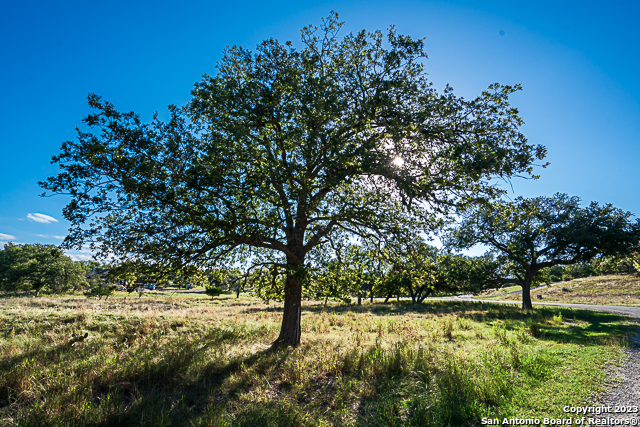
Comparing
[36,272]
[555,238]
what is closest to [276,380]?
[555,238]

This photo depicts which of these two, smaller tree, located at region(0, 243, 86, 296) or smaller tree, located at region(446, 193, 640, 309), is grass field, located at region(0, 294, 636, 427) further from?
smaller tree, located at region(0, 243, 86, 296)

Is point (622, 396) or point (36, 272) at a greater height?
point (622, 396)

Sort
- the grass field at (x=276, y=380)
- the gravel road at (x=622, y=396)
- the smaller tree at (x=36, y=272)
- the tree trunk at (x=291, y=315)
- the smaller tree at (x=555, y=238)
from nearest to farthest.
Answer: the gravel road at (x=622, y=396)
the grass field at (x=276, y=380)
the tree trunk at (x=291, y=315)
the smaller tree at (x=555, y=238)
the smaller tree at (x=36, y=272)

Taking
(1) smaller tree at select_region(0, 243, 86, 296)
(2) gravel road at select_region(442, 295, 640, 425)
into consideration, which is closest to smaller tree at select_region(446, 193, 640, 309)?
(2) gravel road at select_region(442, 295, 640, 425)

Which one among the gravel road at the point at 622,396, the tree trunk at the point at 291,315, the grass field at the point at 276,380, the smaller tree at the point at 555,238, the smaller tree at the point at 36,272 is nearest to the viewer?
the gravel road at the point at 622,396

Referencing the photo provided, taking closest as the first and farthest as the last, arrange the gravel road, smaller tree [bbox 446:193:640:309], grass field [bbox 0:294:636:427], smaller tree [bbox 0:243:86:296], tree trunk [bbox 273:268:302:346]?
the gravel road → grass field [bbox 0:294:636:427] → tree trunk [bbox 273:268:302:346] → smaller tree [bbox 446:193:640:309] → smaller tree [bbox 0:243:86:296]

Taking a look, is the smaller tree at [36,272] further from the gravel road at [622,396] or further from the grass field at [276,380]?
the gravel road at [622,396]

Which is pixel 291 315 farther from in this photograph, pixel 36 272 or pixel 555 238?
pixel 36 272

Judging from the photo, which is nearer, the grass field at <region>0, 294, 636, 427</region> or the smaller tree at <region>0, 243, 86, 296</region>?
the grass field at <region>0, 294, 636, 427</region>

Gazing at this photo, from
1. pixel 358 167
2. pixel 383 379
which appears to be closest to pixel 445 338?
pixel 383 379

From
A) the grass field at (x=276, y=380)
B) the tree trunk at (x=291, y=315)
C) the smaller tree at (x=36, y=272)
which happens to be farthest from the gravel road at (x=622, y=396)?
the smaller tree at (x=36, y=272)

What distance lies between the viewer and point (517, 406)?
5.48m

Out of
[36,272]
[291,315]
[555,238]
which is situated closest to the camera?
[291,315]

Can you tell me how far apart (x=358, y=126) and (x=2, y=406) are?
40.6 ft
